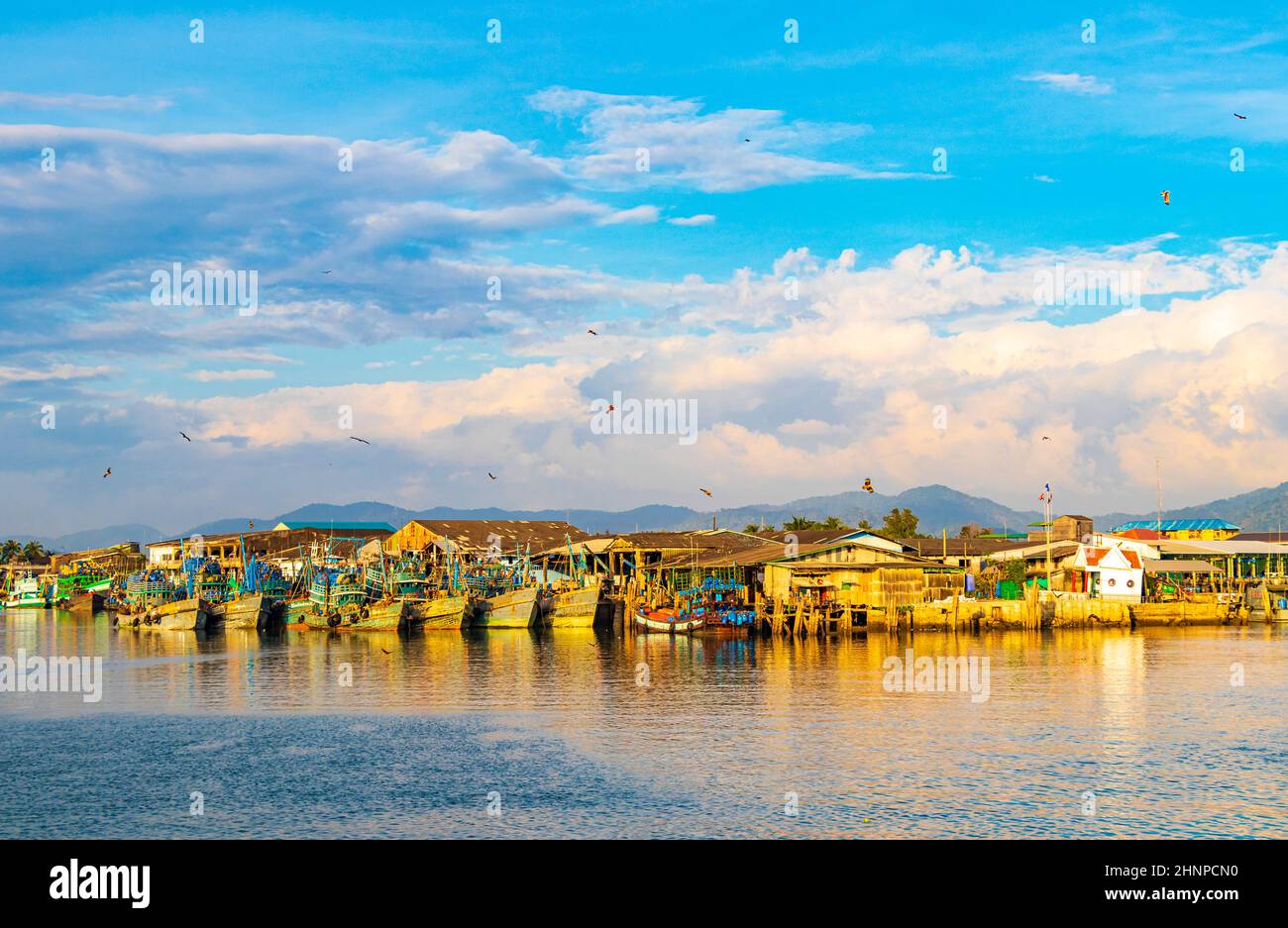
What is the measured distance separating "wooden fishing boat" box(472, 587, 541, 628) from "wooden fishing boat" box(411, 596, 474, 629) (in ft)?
5.61

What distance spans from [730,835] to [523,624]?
62261 mm

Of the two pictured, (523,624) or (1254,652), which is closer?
(1254,652)

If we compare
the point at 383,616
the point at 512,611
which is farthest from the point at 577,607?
the point at 383,616

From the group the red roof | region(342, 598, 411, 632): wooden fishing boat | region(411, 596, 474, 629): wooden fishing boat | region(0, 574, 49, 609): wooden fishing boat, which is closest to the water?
region(342, 598, 411, 632): wooden fishing boat

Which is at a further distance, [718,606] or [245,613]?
[245,613]

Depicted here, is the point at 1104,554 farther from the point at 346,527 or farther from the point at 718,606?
the point at 346,527

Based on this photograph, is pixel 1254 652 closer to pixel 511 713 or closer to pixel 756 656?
pixel 756 656

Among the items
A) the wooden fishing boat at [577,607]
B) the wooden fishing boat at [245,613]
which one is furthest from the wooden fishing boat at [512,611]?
the wooden fishing boat at [245,613]

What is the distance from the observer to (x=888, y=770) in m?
34.8

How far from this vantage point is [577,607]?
89438mm

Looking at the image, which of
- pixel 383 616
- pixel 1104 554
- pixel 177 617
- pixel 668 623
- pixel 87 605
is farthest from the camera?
pixel 87 605
